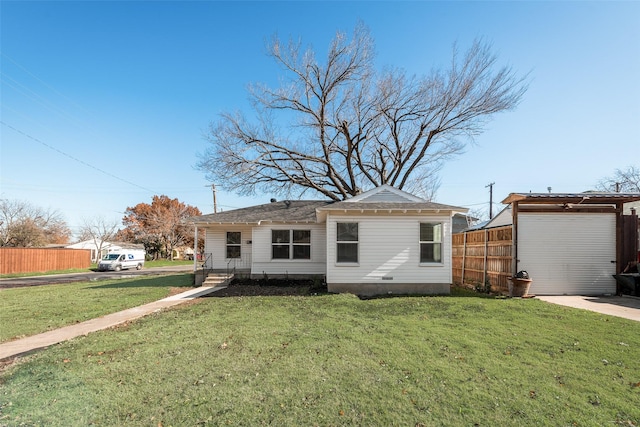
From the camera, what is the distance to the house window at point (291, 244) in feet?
47.3

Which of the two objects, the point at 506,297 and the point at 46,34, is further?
the point at 46,34

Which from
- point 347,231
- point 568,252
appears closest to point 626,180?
point 568,252

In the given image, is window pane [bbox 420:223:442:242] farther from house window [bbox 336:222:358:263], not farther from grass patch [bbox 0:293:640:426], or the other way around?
grass patch [bbox 0:293:640:426]

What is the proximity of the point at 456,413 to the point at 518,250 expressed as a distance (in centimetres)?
932

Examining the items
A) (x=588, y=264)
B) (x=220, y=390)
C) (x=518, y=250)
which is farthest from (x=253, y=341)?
(x=588, y=264)

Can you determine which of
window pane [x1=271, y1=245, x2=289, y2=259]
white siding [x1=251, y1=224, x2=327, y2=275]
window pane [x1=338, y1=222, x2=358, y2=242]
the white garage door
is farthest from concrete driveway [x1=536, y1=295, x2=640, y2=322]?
window pane [x1=271, y1=245, x2=289, y2=259]

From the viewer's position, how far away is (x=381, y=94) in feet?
59.4

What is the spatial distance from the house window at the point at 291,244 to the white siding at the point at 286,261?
7.3 inches

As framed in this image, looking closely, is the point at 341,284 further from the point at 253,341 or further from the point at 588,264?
the point at 588,264

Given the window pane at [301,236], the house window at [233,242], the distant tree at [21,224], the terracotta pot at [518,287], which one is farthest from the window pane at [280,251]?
the distant tree at [21,224]

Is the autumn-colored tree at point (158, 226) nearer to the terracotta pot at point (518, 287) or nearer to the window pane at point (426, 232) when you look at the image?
the window pane at point (426, 232)

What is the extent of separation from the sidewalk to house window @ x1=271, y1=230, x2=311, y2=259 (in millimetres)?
5199

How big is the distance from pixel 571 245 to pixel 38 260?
113 ft

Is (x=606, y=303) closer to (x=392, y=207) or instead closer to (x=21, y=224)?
(x=392, y=207)
